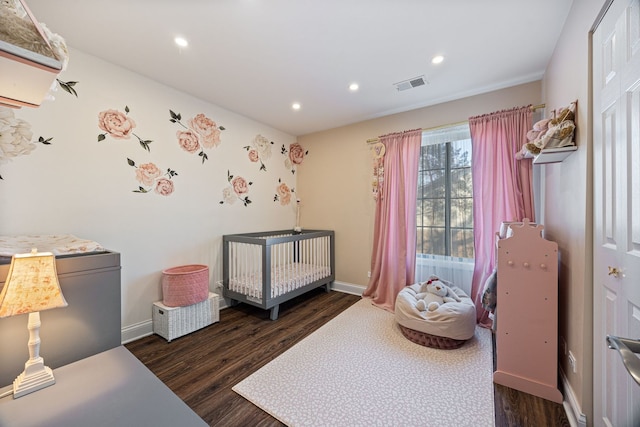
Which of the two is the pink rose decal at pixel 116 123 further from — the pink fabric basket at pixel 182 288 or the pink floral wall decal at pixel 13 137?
the pink fabric basket at pixel 182 288

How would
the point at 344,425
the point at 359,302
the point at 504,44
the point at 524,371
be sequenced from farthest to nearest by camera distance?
the point at 359,302 < the point at 504,44 < the point at 524,371 < the point at 344,425

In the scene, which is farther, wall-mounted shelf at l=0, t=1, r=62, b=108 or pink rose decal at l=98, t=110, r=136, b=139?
pink rose decal at l=98, t=110, r=136, b=139

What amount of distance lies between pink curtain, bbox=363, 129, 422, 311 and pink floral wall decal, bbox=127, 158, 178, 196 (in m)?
2.47

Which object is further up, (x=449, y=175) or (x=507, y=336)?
(x=449, y=175)

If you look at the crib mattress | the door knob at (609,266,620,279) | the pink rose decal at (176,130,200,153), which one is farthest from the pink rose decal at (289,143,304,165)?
the door knob at (609,266,620,279)

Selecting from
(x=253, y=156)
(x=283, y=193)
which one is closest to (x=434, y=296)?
(x=283, y=193)

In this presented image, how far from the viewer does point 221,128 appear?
2.96 metres

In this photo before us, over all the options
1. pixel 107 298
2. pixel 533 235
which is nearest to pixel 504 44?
pixel 533 235

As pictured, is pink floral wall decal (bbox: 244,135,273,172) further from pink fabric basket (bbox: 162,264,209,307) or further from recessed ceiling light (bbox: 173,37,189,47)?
pink fabric basket (bbox: 162,264,209,307)

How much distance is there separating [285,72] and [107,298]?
7.30 feet

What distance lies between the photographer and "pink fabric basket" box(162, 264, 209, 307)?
2270 millimetres

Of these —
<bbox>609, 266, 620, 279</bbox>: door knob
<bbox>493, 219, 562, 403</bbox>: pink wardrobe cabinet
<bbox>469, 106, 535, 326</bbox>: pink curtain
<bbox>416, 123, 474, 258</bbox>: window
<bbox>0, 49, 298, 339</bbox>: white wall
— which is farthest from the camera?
<bbox>416, 123, 474, 258</bbox>: window

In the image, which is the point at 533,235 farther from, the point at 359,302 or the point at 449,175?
the point at 359,302

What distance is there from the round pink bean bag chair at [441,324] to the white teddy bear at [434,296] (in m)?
0.06
